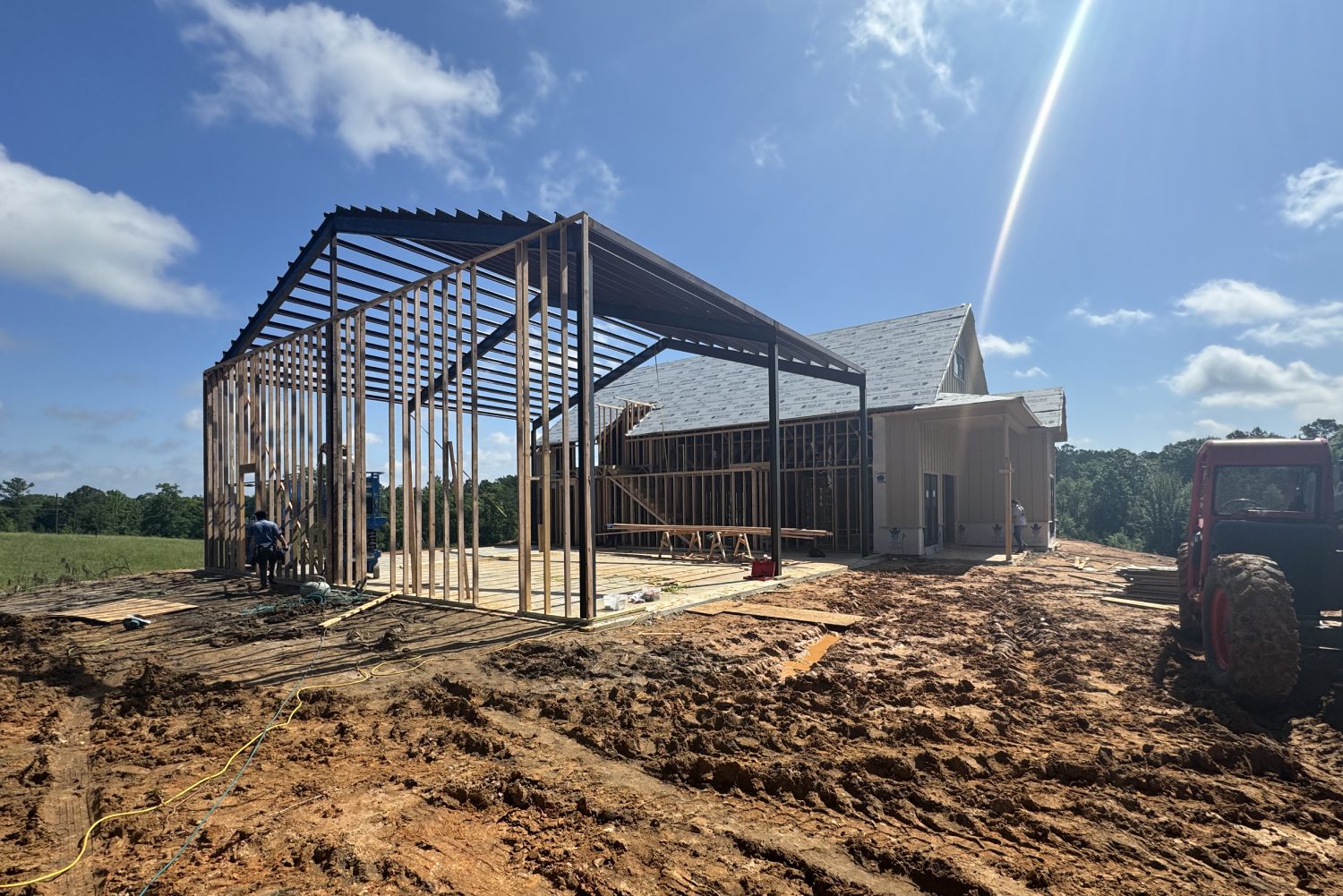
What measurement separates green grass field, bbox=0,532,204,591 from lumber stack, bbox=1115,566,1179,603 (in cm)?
1930

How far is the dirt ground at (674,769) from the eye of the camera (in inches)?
106

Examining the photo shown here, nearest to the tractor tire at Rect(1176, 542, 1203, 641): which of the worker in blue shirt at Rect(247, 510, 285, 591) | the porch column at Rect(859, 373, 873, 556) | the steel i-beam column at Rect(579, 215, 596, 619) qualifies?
the steel i-beam column at Rect(579, 215, 596, 619)

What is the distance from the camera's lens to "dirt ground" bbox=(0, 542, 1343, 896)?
2688mm

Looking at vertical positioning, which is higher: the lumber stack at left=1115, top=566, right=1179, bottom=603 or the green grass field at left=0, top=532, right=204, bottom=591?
the lumber stack at left=1115, top=566, right=1179, bottom=603

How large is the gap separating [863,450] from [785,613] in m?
8.40

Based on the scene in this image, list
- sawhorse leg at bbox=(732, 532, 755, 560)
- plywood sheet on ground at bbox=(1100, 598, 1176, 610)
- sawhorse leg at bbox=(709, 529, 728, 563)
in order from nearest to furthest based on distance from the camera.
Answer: plywood sheet on ground at bbox=(1100, 598, 1176, 610)
sawhorse leg at bbox=(709, 529, 728, 563)
sawhorse leg at bbox=(732, 532, 755, 560)

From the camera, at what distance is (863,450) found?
1578 cm

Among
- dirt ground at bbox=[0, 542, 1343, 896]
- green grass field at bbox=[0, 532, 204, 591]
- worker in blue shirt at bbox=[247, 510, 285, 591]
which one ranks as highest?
worker in blue shirt at bbox=[247, 510, 285, 591]

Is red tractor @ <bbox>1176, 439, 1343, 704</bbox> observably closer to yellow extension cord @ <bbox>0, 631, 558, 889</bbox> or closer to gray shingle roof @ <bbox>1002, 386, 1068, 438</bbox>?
yellow extension cord @ <bbox>0, 631, 558, 889</bbox>

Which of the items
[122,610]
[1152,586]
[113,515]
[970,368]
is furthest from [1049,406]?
[113,515]

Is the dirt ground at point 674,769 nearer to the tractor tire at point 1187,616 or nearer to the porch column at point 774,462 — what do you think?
the tractor tire at point 1187,616

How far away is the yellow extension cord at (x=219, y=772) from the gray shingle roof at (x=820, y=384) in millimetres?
13049

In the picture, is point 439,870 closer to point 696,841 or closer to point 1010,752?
point 696,841

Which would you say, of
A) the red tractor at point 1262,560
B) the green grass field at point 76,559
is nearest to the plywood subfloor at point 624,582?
the red tractor at point 1262,560
